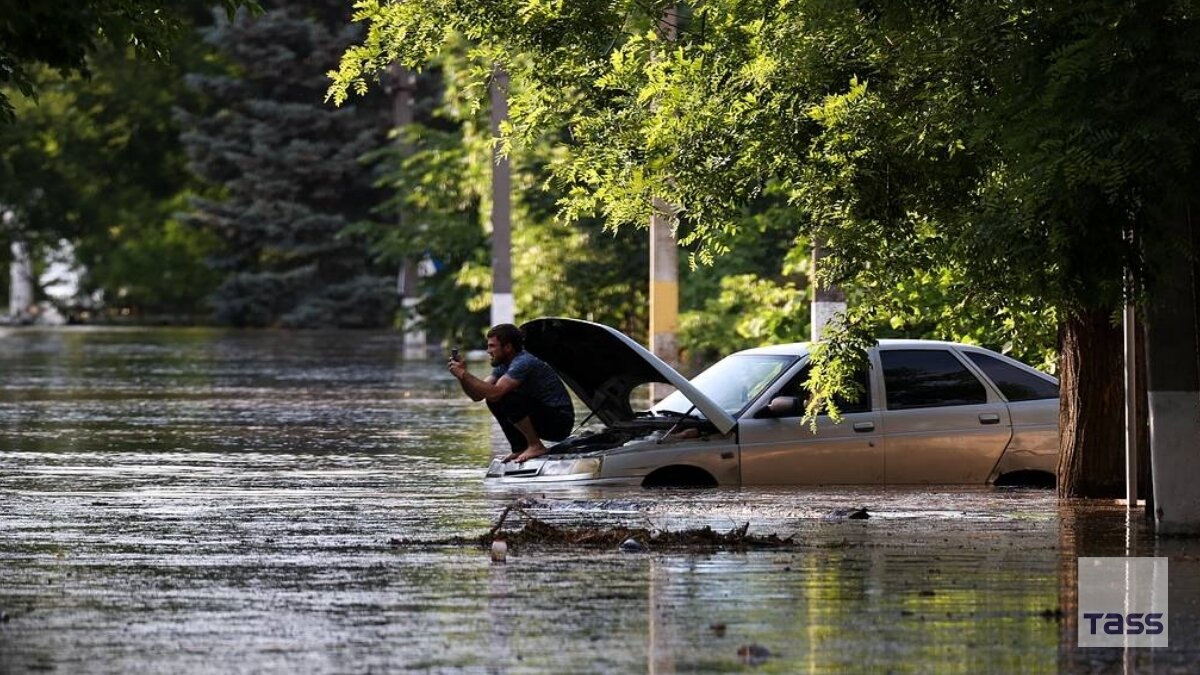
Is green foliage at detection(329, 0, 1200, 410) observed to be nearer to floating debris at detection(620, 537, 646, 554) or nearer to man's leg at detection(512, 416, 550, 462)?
man's leg at detection(512, 416, 550, 462)

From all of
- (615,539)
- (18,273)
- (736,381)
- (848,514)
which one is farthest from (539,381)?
(18,273)

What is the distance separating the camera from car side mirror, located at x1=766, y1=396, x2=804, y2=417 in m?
17.4

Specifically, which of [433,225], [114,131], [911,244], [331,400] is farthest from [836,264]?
[114,131]

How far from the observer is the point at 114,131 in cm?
9462

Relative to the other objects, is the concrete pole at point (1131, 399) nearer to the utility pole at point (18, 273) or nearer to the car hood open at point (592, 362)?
the car hood open at point (592, 362)

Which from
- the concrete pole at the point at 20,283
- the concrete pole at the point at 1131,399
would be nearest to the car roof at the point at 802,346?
the concrete pole at the point at 1131,399

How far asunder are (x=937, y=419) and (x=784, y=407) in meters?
1.32

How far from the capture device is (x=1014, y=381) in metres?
18.4

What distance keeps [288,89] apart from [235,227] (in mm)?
4773

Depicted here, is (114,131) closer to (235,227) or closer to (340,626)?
(235,227)

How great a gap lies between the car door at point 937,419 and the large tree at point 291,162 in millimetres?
60754

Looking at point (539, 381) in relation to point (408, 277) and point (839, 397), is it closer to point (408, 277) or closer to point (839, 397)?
point (839, 397)

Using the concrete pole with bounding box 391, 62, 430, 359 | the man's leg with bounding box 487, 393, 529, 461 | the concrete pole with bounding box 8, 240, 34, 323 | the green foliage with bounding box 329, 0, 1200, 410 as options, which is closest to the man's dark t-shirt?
the man's leg with bounding box 487, 393, 529, 461

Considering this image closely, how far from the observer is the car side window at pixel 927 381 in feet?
59.2
